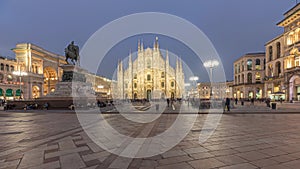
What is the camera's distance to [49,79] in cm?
7069

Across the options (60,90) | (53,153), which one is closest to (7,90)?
(60,90)

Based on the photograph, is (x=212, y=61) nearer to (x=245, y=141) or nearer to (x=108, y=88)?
(x=245, y=141)

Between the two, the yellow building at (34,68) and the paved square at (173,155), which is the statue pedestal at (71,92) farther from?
the yellow building at (34,68)

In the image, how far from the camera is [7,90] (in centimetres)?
4881

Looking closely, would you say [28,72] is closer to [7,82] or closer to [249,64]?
[7,82]

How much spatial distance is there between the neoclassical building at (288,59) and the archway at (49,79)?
73024mm

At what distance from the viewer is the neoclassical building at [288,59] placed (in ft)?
123

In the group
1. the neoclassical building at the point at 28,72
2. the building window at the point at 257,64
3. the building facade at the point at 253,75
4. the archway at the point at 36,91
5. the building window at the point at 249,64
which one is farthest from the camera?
the building window at the point at 249,64

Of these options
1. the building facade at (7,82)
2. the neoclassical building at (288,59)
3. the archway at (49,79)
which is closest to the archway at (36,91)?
the archway at (49,79)

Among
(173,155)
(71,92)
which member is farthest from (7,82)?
(173,155)

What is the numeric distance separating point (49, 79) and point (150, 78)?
137 ft

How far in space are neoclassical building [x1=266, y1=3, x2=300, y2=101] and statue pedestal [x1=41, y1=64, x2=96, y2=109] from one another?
4083 centimetres

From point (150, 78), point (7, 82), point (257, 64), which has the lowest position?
point (7, 82)

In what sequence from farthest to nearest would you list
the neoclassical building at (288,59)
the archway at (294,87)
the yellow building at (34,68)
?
the yellow building at (34,68) → the neoclassical building at (288,59) → the archway at (294,87)
